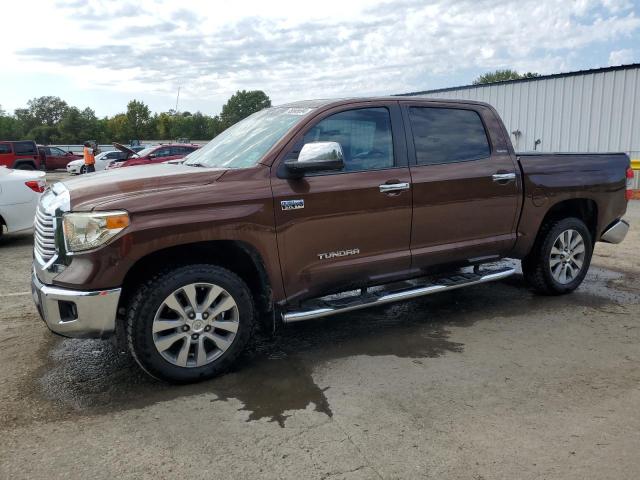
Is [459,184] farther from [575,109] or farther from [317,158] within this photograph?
[575,109]

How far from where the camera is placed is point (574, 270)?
18.5ft

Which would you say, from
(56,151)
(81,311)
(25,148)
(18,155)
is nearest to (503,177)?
(81,311)

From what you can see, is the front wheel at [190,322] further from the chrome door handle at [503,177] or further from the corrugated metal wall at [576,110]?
the corrugated metal wall at [576,110]

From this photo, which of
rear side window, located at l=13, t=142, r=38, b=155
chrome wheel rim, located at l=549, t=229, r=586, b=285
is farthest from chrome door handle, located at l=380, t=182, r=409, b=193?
rear side window, located at l=13, t=142, r=38, b=155

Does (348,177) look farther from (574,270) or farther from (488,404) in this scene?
(574,270)

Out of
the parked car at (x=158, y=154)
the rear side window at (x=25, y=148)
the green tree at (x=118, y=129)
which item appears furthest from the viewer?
the green tree at (x=118, y=129)

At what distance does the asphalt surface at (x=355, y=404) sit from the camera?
2750 millimetres

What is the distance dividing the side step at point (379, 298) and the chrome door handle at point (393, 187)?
31.5 inches

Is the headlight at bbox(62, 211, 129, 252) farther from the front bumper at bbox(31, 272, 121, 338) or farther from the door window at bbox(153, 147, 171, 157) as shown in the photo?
the door window at bbox(153, 147, 171, 157)

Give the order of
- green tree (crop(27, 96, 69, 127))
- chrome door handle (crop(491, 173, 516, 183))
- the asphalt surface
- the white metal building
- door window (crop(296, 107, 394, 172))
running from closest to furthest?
1. the asphalt surface
2. door window (crop(296, 107, 394, 172))
3. chrome door handle (crop(491, 173, 516, 183))
4. the white metal building
5. green tree (crop(27, 96, 69, 127))

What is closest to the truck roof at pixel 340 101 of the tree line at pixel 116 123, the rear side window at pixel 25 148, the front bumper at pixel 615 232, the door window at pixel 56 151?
the front bumper at pixel 615 232

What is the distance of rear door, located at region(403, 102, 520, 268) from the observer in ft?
14.8

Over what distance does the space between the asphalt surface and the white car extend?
3.83 metres

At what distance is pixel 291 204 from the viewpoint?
386 cm
